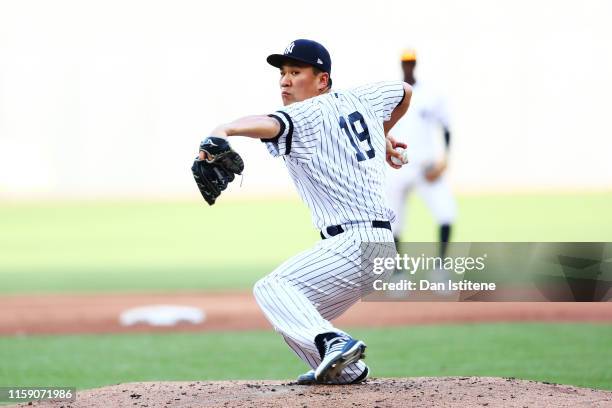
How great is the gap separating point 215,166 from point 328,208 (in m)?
0.67

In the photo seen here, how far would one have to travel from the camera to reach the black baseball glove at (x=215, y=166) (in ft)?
10.8

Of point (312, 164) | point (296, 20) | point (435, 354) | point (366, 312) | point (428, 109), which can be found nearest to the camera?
point (312, 164)

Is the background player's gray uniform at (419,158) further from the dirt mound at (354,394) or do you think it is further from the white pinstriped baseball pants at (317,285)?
the white pinstriped baseball pants at (317,285)

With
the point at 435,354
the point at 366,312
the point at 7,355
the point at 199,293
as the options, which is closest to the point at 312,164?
the point at 435,354

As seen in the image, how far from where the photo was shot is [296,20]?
24578 mm

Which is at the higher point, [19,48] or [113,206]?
[19,48]

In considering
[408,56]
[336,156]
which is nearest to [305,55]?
[336,156]

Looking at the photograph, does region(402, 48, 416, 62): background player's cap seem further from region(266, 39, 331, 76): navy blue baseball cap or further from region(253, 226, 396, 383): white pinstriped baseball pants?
region(253, 226, 396, 383): white pinstriped baseball pants

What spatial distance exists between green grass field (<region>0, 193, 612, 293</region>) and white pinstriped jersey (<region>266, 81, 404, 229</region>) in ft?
28.5

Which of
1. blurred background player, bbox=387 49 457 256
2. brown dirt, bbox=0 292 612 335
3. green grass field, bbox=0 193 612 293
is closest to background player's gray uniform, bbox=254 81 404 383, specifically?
brown dirt, bbox=0 292 612 335

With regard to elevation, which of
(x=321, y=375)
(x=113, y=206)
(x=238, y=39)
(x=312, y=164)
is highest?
(x=238, y=39)

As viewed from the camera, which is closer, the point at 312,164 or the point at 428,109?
the point at 312,164

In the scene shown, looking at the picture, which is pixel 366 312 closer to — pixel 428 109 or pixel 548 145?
pixel 428 109

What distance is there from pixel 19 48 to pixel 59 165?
3499 mm
